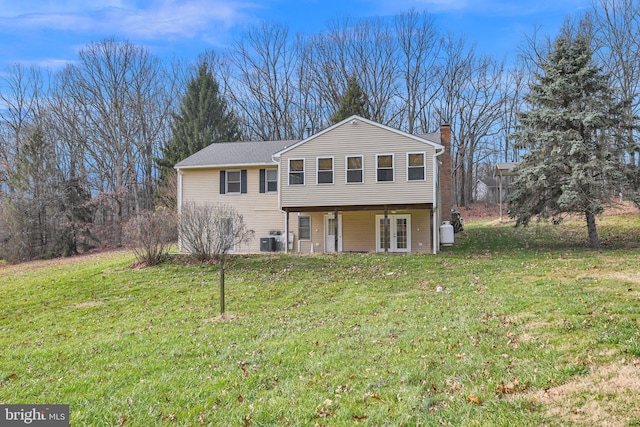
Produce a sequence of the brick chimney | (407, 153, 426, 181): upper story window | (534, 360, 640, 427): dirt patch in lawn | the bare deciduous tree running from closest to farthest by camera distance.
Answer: (534, 360, 640, 427): dirt patch in lawn, (407, 153, 426, 181): upper story window, the brick chimney, the bare deciduous tree

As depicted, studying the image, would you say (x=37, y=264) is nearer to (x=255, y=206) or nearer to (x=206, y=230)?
(x=255, y=206)

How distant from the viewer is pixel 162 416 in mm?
4094

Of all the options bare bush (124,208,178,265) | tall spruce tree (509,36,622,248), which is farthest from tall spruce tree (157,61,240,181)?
tall spruce tree (509,36,622,248)

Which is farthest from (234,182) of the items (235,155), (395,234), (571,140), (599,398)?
(599,398)

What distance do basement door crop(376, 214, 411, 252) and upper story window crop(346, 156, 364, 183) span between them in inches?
98.6

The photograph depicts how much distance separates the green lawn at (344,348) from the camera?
12.6ft

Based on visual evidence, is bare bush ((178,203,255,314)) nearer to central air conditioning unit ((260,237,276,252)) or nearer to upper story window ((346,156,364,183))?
central air conditioning unit ((260,237,276,252))

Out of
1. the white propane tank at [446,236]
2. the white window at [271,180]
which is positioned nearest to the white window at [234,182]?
the white window at [271,180]

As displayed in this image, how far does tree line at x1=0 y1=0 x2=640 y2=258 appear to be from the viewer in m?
26.9

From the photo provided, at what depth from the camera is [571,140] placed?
14.7 metres

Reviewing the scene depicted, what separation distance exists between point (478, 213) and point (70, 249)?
30.3 m

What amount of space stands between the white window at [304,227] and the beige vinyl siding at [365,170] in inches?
65.1

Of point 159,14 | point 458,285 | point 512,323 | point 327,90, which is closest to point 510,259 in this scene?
point 458,285

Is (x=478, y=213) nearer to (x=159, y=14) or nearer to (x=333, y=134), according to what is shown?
(x=333, y=134)
